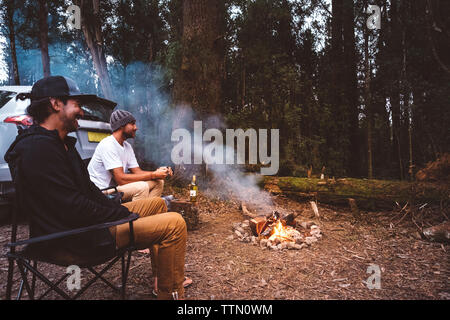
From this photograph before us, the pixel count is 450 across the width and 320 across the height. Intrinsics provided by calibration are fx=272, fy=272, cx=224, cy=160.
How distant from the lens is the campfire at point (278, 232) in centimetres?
384

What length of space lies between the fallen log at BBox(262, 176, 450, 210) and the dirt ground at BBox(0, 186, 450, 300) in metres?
0.33

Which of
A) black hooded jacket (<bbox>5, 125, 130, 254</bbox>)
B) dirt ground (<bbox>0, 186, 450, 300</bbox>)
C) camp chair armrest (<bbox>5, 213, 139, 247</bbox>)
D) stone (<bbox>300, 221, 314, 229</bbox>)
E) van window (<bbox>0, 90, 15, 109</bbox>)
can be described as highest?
van window (<bbox>0, 90, 15, 109</bbox>)

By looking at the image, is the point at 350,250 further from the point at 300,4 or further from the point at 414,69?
the point at 300,4

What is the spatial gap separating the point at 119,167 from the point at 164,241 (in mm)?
1652

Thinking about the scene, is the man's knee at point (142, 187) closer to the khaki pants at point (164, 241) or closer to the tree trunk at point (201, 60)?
the khaki pants at point (164, 241)

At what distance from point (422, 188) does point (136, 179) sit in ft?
16.0

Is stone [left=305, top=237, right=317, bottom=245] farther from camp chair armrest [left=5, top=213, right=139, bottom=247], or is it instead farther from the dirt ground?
camp chair armrest [left=5, top=213, right=139, bottom=247]

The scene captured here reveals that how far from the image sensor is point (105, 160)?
3396 millimetres

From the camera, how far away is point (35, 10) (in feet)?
47.4

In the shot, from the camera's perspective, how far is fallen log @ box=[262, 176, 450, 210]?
4812 mm

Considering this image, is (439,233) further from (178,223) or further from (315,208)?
(178,223)

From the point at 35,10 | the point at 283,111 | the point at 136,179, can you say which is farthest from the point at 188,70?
the point at 35,10

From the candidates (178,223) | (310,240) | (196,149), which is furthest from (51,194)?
(196,149)

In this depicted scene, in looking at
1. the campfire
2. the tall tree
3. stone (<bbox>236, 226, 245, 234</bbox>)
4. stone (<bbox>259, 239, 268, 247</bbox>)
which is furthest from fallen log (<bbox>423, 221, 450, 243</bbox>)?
the tall tree
